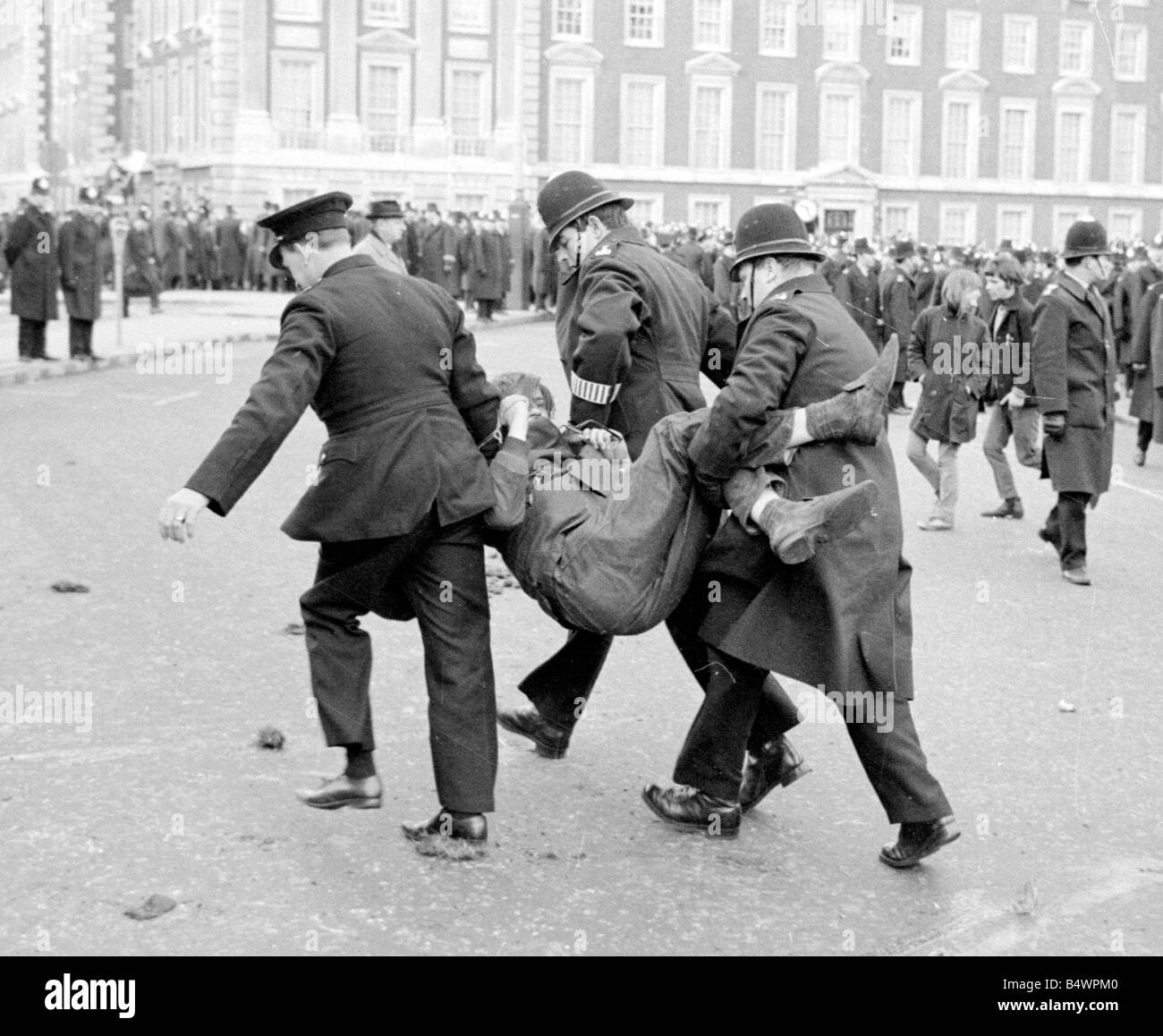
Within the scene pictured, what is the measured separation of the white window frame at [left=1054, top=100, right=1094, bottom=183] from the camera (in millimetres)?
58906

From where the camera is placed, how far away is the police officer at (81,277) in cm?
2020

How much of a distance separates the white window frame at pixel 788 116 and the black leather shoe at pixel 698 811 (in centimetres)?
5200

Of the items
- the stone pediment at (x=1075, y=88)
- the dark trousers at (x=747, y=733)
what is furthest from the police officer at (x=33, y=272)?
the stone pediment at (x=1075, y=88)

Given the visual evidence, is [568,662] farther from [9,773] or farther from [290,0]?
[290,0]

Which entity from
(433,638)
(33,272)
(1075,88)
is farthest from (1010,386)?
(1075,88)

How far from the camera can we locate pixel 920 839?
5.23m

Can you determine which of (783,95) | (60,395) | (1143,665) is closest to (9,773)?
(1143,665)

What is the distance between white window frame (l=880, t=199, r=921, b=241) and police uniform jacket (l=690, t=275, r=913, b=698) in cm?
5323

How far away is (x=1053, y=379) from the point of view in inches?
382

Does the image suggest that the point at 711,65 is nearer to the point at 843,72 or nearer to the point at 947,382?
the point at 843,72

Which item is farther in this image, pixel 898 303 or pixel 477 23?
pixel 477 23

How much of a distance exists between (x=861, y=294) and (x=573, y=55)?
34.4 meters

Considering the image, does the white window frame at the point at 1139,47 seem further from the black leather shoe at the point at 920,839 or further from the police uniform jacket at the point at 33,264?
the black leather shoe at the point at 920,839
